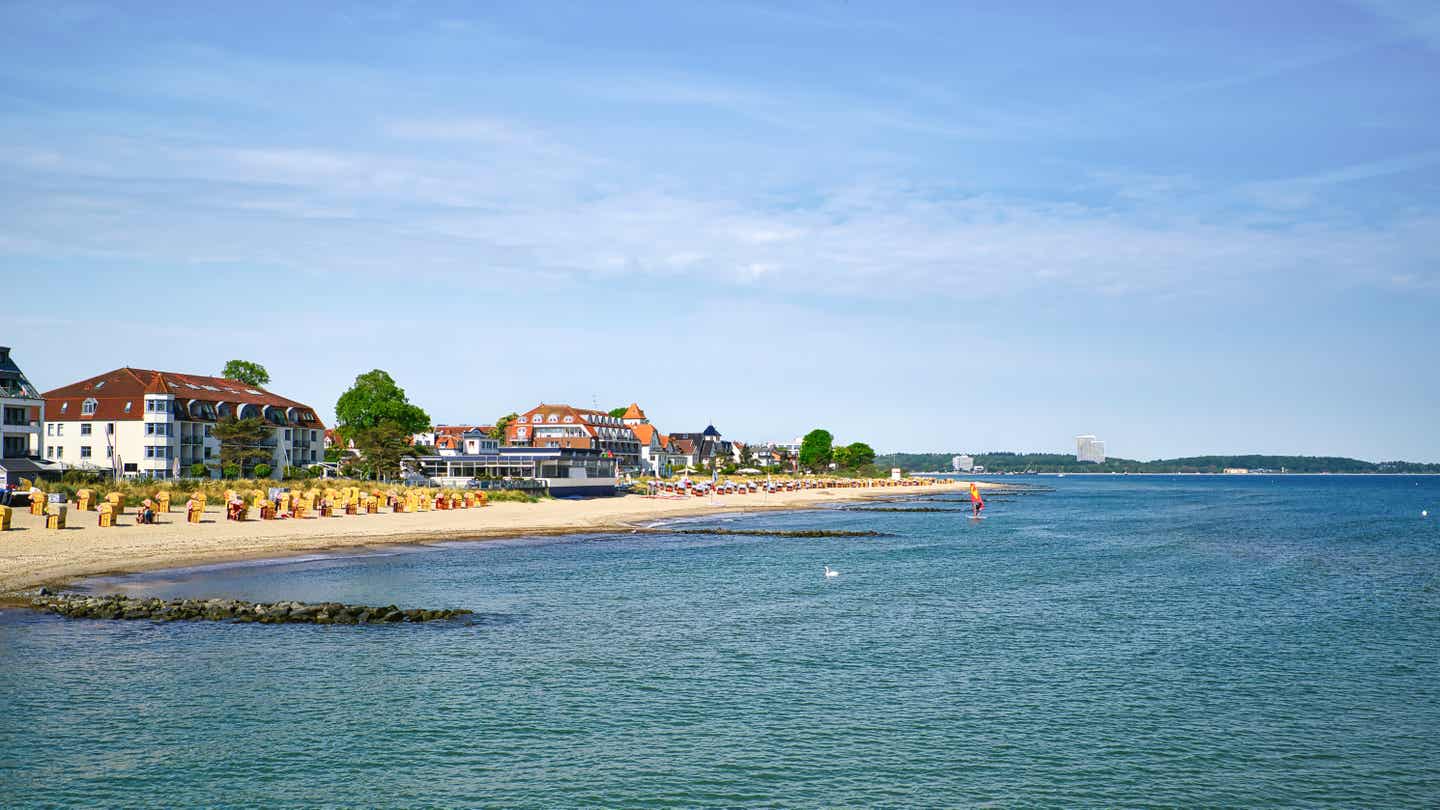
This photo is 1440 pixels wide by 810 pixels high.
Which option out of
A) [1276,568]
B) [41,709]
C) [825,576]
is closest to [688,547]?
[825,576]

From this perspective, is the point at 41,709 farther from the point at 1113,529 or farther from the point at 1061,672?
the point at 1113,529

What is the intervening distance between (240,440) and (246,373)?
36.3m

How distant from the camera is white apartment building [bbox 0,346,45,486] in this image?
70.6m

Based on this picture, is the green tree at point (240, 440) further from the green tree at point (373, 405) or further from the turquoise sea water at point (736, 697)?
the turquoise sea water at point (736, 697)

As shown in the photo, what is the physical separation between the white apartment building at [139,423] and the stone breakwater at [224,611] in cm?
5518

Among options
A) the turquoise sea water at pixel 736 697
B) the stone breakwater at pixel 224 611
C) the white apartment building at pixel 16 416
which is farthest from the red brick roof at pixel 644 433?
the stone breakwater at pixel 224 611

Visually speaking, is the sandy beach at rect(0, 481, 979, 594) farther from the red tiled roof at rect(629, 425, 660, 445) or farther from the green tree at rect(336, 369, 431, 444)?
the red tiled roof at rect(629, 425, 660, 445)

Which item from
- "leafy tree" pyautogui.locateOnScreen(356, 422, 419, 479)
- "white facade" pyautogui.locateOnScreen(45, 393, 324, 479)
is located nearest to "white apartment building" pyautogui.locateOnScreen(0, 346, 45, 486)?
"white facade" pyautogui.locateOnScreen(45, 393, 324, 479)

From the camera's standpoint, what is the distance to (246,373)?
124 m

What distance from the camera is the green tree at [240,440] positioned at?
89.5 m

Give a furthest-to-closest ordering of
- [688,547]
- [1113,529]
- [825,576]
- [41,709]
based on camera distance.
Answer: [1113,529], [688,547], [825,576], [41,709]

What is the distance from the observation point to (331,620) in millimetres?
31375

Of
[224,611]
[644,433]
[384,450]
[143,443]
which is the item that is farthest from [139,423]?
[644,433]

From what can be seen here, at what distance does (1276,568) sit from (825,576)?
2364cm
